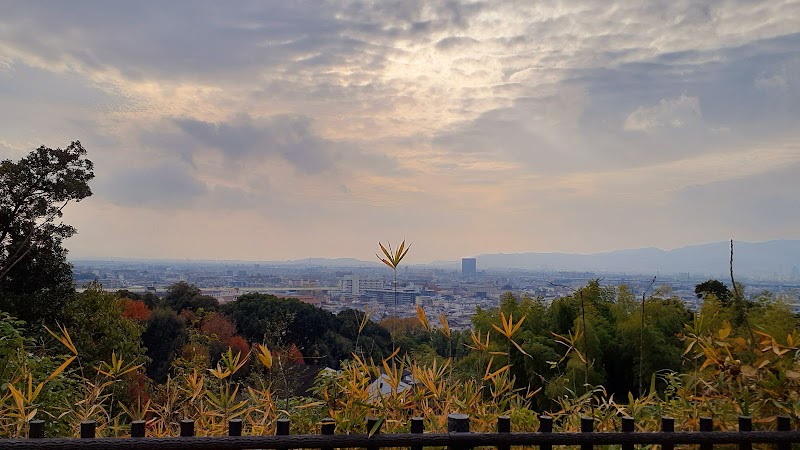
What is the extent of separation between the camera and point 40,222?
11695 millimetres

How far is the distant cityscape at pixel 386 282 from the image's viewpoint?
9.19ft

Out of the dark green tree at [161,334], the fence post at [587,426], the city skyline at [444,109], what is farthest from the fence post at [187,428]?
the dark green tree at [161,334]

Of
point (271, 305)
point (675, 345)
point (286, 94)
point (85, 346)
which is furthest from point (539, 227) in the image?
point (271, 305)

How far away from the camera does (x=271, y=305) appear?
1698 centimetres

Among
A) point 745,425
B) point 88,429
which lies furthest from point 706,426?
point 88,429

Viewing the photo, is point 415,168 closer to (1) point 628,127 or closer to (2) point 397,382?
(1) point 628,127

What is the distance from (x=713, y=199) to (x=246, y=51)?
658 cm

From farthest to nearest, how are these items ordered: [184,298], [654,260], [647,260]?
[184,298] < [647,260] < [654,260]

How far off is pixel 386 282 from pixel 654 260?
7.66 metres

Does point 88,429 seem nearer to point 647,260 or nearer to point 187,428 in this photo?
point 187,428

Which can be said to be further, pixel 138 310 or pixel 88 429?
pixel 138 310

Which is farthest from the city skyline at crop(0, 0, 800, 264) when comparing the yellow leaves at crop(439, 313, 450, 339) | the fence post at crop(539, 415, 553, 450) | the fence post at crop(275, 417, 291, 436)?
the fence post at crop(275, 417, 291, 436)

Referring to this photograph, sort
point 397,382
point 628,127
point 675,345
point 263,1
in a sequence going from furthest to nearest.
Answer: point 628,127
point 675,345
point 263,1
point 397,382

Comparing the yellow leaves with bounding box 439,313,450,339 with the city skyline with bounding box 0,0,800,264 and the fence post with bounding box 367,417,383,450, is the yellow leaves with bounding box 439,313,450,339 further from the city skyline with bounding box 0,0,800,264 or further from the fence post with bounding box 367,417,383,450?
the city skyline with bounding box 0,0,800,264
